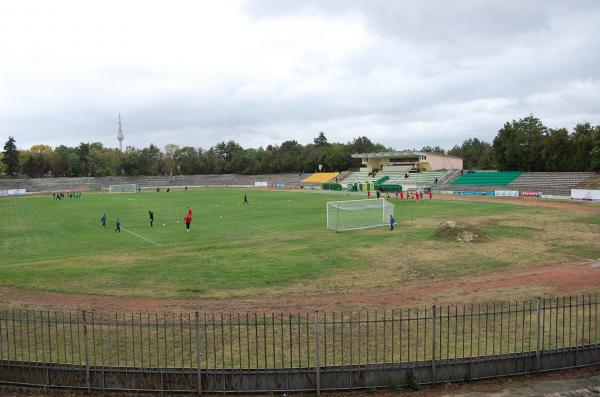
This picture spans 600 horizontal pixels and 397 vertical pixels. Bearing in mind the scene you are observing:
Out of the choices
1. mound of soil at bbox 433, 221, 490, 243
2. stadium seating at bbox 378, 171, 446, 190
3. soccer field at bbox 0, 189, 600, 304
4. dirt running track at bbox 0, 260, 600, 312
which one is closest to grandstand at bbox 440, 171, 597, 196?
stadium seating at bbox 378, 171, 446, 190

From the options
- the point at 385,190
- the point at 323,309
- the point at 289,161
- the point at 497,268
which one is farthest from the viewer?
the point at 289,161

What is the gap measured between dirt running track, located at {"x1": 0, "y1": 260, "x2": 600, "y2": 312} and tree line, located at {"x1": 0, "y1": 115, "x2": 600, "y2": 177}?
73861 millimetres

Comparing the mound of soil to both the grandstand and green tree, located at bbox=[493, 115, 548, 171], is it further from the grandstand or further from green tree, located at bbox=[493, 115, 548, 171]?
green tree, located at bbox=[493, 115, 548, 171]

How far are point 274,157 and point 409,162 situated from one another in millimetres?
49735

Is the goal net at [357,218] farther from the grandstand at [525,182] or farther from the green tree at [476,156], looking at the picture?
the green tree at [476,156]

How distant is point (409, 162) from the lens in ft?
361

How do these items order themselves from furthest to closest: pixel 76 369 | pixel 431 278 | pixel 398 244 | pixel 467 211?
pixel 467 211, pixel 398 244, pixel 431 278, pixel 76 369

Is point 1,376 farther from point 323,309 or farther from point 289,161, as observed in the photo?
point 289,161

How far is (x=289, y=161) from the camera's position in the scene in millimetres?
142625

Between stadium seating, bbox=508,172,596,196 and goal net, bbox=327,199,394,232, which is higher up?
stadium seating, bbox=508,172,596,196

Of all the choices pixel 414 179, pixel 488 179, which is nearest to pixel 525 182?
pixel 488 179

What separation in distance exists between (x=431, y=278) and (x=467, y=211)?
32324 millimetres

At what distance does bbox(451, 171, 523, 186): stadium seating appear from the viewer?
80.2m

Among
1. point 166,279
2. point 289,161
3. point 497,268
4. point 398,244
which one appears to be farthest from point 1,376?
point 289,161
